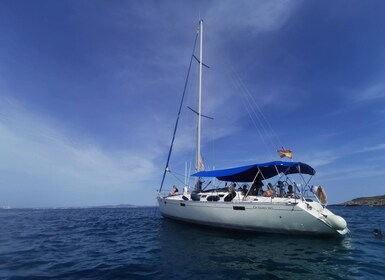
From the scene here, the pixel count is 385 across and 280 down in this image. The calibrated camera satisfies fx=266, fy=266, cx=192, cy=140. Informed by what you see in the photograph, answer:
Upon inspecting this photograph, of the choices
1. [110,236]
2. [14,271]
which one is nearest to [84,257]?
[14,271]

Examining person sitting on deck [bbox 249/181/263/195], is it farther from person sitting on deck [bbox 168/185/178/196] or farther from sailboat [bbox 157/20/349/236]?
person sitting on deck [bbox 168/185/178/196]

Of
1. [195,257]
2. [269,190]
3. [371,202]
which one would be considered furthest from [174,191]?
[371,202]

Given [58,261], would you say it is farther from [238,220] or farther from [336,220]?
[336,220]

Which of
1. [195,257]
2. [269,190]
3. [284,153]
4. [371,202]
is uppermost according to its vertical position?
[371,202]

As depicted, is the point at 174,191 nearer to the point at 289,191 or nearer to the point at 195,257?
the point at 289,191

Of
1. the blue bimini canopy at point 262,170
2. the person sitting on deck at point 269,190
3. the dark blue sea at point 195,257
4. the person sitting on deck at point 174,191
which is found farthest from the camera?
the person sitting on deck at point 174,191

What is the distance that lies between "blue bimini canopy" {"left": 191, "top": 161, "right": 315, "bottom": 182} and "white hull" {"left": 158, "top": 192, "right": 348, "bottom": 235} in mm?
1955

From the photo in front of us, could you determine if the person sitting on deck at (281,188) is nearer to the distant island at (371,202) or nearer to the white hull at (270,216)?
the white hull at (270,216)

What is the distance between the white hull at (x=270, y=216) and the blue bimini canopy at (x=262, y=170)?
1.96 meters

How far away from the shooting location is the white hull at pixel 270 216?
13906mm

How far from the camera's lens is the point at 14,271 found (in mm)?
8875

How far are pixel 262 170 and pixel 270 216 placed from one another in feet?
16.8

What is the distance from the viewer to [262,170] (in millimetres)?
19516

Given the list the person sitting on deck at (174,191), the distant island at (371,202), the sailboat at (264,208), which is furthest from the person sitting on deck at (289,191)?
the distant island at (371,202)
